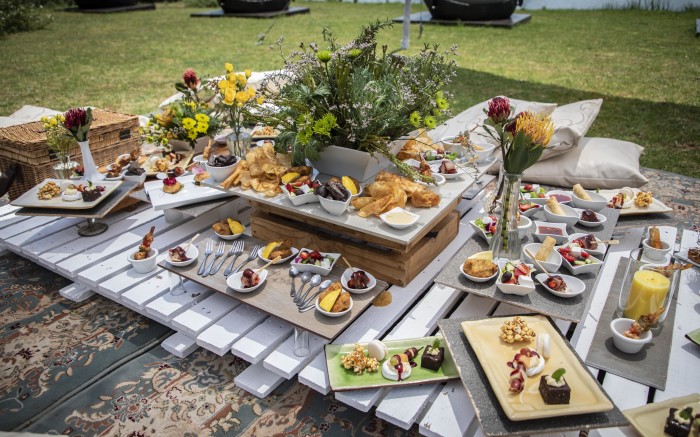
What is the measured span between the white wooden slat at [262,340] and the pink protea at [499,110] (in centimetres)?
149

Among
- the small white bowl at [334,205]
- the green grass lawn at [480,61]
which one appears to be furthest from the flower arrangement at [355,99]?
the green grass lawn at [480,61]

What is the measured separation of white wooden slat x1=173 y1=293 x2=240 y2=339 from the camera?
2656 millimetres

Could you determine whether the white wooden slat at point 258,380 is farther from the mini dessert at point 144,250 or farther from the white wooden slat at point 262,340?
the mini dessert at point 144,250

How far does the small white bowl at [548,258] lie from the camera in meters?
2.68

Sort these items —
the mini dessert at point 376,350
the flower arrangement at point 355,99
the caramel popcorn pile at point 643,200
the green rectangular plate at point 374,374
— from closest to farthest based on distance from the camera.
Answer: the green rectangular plate at point 374,374
the mini dessert at point 376,350
the flower arrangement at point 355,99
the caramel popcorn pile at point 643,200

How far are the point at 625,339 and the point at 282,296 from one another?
5.34 ft

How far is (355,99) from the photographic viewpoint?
10.0 ft

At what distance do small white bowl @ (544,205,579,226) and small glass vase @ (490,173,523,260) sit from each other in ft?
1.97

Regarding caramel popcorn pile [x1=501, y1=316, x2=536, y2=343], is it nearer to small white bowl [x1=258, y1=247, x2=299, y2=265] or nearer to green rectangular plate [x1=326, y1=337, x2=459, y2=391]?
green rectangular plate [x1=326, y1=337, x2=459, y2=391]

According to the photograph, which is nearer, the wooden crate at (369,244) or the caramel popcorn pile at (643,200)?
the wooden crate at (369,244)

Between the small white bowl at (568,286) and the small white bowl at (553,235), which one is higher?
the small white bowl at (553,235)

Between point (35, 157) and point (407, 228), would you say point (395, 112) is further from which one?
point (35, 157)

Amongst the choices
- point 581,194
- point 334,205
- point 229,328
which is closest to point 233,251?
point 229,328

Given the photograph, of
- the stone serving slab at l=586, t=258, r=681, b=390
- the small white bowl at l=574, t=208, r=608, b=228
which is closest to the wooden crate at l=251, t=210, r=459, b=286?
the small white bowl at l=574, t=208, r=608, b=228
